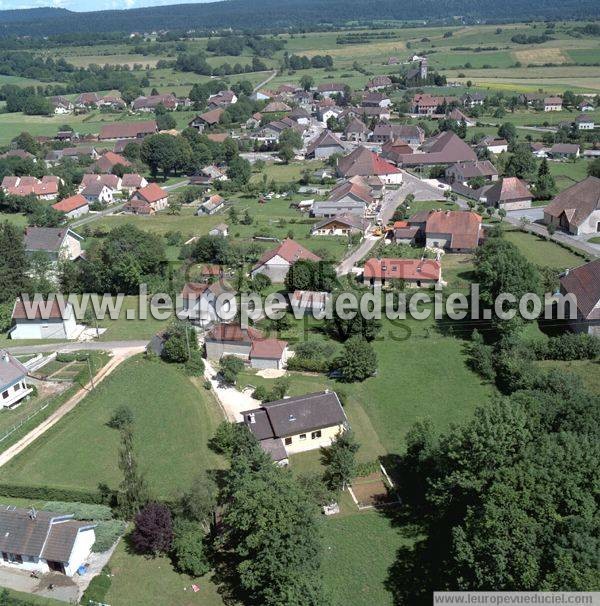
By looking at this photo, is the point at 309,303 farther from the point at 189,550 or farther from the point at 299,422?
the point at 189,550

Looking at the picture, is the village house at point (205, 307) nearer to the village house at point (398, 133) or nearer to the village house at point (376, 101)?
the village house at point (398, 133)

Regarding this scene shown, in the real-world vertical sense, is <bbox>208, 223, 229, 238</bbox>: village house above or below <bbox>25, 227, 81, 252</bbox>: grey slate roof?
below

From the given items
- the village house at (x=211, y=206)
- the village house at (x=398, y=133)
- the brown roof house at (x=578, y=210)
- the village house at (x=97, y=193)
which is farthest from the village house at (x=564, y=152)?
the village house at (x=97, y=193)

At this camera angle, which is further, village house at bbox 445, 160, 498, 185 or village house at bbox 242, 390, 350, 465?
village house at bbox 445, 160, 498, 185

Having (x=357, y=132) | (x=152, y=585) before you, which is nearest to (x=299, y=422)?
(x=152, y=585)

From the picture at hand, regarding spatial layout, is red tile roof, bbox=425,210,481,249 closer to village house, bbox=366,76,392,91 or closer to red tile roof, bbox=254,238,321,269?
red tile roof, bbox=254,238,321,269

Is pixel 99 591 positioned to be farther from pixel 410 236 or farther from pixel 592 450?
pixel 410 236

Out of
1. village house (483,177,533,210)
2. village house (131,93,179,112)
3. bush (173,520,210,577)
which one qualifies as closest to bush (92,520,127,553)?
bush (173,520,210,577)
